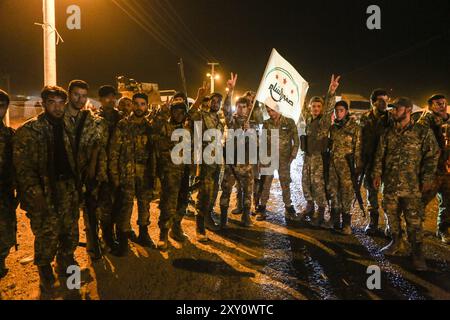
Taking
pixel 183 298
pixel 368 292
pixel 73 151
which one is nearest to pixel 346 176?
pixel 368 292

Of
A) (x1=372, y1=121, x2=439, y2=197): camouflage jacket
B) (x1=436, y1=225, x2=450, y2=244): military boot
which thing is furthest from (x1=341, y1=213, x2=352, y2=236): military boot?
(x1=436, y1=225, x2=450, y2=244): military boot

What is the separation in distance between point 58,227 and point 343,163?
4.61m

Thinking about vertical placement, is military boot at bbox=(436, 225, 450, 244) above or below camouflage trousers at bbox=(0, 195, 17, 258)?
below

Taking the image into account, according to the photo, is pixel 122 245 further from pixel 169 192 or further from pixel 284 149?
pixel 284 149

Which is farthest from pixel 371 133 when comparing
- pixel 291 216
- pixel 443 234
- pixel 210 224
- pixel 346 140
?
pixel 210 224

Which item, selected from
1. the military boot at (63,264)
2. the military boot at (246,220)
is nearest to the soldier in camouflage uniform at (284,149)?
the military boot at (246,220)

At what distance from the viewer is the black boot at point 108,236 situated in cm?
475

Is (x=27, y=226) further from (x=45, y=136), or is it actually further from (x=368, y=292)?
(x=368, y=292)

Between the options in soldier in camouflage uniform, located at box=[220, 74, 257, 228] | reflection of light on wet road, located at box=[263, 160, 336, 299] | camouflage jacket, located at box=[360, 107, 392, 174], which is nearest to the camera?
reflection of light on wet road, located at box=[263, 160, 336, 299]

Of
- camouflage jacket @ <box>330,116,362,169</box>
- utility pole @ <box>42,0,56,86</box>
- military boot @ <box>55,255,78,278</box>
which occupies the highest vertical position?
utility pole @ <box>42,0,56,86</box>

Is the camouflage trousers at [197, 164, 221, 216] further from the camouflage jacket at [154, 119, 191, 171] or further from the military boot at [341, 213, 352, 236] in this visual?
the military boot at [341, 213, 352, 236]

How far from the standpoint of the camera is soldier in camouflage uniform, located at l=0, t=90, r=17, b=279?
3.70m

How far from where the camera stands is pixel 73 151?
160 inches
